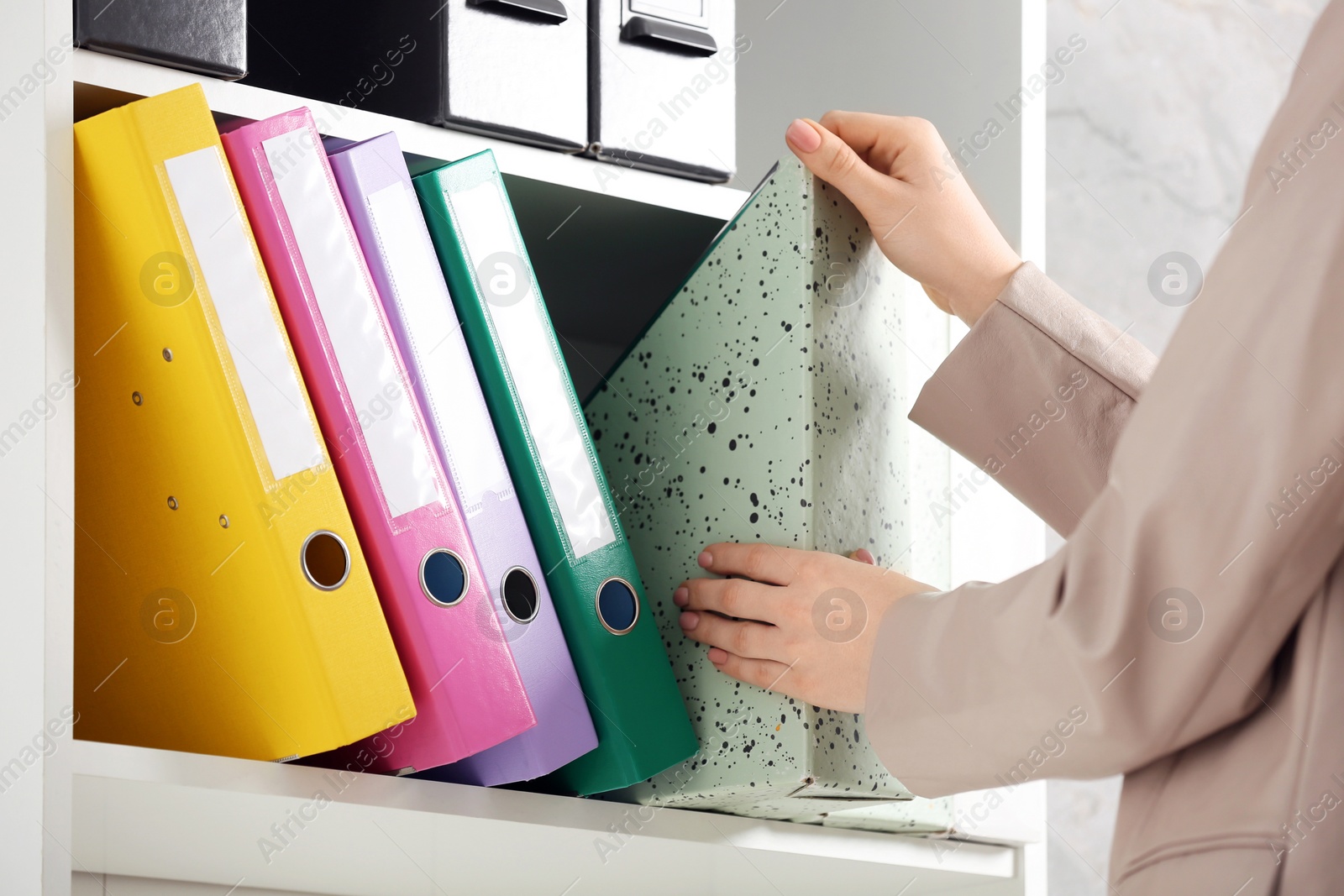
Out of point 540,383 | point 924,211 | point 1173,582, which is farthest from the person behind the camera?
point 924,211

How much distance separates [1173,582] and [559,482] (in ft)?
1.21

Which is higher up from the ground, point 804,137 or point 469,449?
point 804,137

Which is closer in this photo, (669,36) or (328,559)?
(328,559)

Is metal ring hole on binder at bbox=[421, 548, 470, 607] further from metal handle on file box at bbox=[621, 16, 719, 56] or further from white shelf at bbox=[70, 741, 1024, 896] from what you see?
metal handle on file box at bbox=[621, 16, 719, 56]

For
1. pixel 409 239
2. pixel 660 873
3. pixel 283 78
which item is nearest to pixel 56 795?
pixel 409 239

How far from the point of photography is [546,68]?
839 mm

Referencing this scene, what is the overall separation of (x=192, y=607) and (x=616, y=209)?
1.34 ft

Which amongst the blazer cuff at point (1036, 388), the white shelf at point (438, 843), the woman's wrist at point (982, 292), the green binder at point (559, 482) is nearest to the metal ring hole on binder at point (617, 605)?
the green binder at point (559, 482)

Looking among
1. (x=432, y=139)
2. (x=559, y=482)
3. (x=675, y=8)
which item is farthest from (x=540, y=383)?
(x=675, y=8)

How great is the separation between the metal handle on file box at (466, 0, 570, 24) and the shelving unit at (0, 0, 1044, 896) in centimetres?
9

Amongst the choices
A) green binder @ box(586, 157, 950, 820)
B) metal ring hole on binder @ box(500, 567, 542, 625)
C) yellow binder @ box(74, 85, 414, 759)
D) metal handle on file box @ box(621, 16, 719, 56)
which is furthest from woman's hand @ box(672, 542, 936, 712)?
metal handle on file box @ box(621, 16, 719, 56)

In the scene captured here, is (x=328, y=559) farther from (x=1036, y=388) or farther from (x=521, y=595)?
(x=1036, y=388)

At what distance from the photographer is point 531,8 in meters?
0.82

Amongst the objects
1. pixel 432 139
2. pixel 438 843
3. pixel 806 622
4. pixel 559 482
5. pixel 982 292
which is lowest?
pixel 438 843
